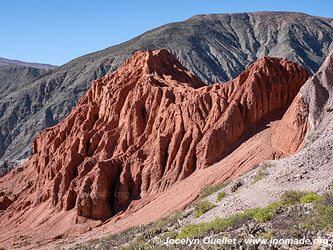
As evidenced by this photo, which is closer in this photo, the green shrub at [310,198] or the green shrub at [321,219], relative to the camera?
the green shrub at [321,219]

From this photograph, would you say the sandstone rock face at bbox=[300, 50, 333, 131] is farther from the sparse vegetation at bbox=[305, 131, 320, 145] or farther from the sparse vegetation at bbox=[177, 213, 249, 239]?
the sparse vegetation at bbox=[177, 213, 249, 239]

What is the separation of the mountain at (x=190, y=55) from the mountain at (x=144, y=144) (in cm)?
6156

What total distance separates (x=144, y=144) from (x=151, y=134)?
0.98 meters

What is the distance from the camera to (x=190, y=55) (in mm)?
153750

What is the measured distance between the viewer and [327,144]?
75.6ft

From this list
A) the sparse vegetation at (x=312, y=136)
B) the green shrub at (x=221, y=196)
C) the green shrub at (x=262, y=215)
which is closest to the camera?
the green shrub at (x=262, y=215)

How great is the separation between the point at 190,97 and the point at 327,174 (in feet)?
65.9

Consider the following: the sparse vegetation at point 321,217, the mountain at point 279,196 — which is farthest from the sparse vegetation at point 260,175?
the sparse vegetation at point 321,217

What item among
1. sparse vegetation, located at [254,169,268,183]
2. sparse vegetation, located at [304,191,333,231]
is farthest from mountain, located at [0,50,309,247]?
sparse vegetation, located at [304,191,333,231]

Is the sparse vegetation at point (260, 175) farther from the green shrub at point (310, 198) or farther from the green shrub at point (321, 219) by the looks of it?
the green shrub at point (321, 219)

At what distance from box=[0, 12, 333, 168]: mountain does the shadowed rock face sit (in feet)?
202

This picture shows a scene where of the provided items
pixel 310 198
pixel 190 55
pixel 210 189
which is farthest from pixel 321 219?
pixel 190 55

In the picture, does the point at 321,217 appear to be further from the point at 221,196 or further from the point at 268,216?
the point at 221,196

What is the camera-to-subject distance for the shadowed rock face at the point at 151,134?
36.5 meters
